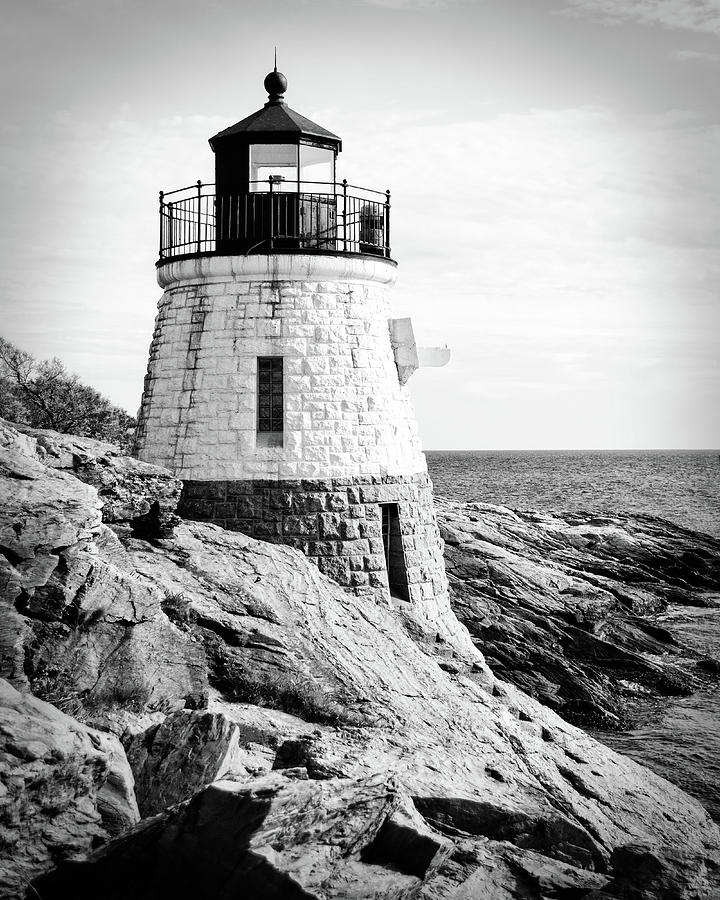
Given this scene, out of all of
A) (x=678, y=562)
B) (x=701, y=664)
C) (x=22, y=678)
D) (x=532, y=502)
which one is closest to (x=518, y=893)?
(x=22, y=678)

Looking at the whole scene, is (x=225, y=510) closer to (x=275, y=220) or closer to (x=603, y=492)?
(x=275, y=220)

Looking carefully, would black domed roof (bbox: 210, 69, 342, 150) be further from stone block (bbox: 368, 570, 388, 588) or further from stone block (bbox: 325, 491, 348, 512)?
stone block (bbox: 368, 570, 388, 588)

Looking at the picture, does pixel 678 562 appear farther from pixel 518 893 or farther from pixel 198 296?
pixel 518 893

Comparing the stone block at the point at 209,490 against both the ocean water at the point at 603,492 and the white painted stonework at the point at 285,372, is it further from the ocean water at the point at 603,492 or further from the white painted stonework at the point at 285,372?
the ocean water at the point at 603,492

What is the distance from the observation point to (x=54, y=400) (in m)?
21.7

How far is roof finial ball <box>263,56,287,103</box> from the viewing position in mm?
16781

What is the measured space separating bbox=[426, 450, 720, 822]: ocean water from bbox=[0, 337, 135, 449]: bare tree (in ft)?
40.1

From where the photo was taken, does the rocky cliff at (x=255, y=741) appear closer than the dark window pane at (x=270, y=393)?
Yes

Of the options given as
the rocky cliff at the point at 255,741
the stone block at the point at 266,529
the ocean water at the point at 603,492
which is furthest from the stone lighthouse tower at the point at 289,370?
the ocean water at the point at 603,492

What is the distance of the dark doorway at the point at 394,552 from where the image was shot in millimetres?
16000

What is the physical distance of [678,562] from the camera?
1549 inches

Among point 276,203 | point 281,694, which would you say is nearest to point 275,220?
point 276,203

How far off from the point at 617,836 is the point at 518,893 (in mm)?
3747

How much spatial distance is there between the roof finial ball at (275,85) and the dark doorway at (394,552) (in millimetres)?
7187
